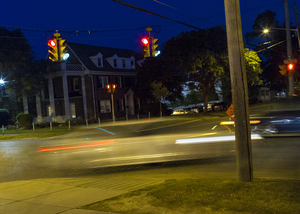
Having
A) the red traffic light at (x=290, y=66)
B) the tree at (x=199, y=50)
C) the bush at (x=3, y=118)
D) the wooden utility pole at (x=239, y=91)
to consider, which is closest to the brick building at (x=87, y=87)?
the bush at (x=3, y=118)

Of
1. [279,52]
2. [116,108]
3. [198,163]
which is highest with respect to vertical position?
[279,52]

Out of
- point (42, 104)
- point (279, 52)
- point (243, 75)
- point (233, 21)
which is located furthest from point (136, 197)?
point (279, 52)

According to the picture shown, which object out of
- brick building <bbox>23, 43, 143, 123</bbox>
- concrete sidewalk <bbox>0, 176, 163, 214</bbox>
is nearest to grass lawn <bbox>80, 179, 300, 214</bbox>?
concrete sidewalk <bbox>0, 176, 163, 214</bbox>

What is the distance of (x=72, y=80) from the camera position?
41.9m

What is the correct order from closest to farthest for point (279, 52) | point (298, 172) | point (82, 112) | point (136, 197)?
point (136, 197) → point (298, 172) → point (82, 112) → point (279, 52)

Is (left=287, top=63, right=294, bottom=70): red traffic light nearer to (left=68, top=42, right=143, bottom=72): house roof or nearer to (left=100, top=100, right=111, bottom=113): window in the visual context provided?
(left=68, top=42, right=143, bottom=72): house roof

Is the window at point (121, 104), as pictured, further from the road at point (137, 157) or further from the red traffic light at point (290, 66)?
the red traffic light at point (290, 66)

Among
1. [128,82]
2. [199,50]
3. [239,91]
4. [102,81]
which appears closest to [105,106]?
[102,81]

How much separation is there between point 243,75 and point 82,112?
115ft

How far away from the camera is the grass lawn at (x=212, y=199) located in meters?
4.90

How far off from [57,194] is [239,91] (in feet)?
16.1

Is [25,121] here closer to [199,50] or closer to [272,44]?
[199,50]

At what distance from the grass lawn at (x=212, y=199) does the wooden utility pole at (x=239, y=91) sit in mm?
553

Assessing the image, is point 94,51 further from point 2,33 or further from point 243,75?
point 243,75
